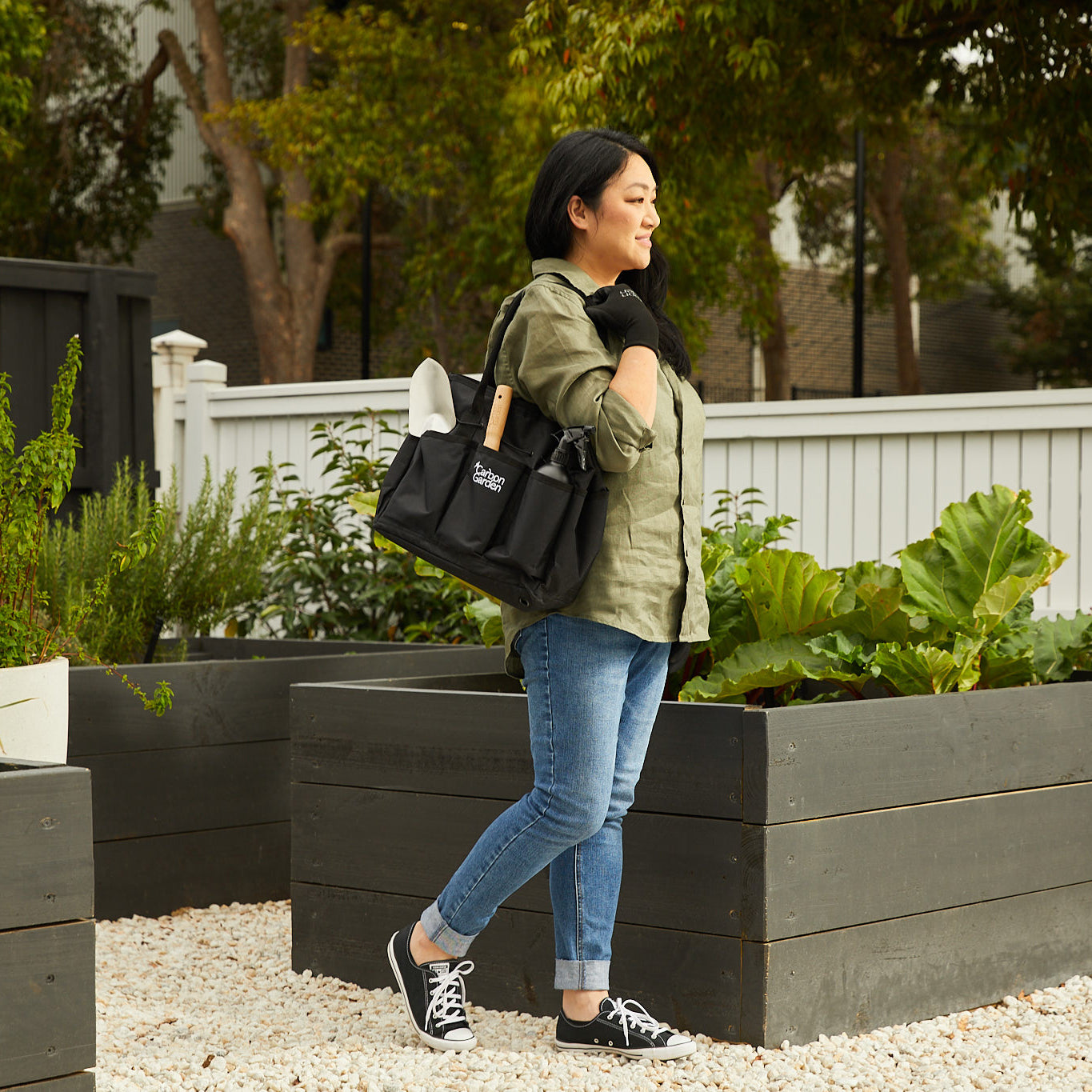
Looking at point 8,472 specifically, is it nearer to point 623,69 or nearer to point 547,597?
point 547,597

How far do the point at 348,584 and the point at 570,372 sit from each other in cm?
339

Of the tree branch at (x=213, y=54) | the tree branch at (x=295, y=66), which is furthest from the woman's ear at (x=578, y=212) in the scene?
the tree branch at (x=213, y=54)

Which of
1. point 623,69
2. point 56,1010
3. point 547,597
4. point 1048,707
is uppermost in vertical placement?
point 623,69

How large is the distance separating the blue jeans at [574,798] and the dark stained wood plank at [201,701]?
159 cm

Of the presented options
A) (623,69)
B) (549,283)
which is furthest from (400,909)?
(623,69)

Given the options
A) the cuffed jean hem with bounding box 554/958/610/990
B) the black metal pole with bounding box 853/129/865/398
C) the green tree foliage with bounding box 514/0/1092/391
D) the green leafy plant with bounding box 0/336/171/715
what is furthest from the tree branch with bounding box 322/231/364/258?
the cuffed jean hem with bounding box 554/958/610/990

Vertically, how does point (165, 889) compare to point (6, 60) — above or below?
below

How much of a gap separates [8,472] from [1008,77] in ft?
27.0

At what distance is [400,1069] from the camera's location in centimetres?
288

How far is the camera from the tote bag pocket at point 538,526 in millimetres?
2604

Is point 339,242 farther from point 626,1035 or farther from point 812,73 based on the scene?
point 626,1035

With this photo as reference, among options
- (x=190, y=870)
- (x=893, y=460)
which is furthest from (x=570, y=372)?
(x=893, y=460)

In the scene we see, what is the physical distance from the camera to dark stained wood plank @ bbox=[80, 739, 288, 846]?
167 inches

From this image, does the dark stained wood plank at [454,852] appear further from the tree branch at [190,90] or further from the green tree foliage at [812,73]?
the tree branch at [190,90]
